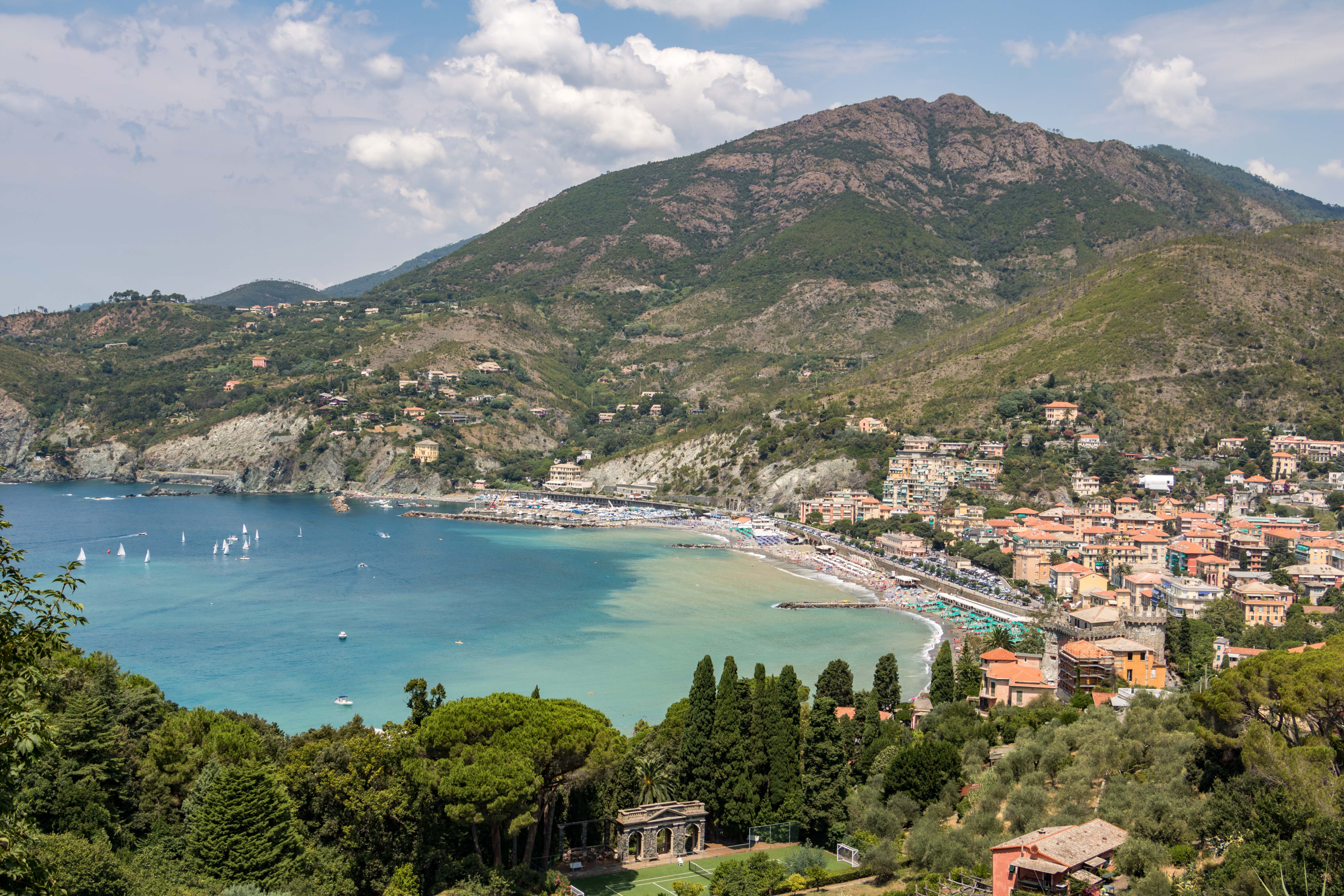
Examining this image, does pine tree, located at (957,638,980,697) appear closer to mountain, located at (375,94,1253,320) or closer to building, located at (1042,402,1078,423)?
building, located at (1042,402,1078,423)

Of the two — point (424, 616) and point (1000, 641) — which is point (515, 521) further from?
point (1000, 641)

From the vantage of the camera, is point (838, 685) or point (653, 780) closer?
point (653, 780)

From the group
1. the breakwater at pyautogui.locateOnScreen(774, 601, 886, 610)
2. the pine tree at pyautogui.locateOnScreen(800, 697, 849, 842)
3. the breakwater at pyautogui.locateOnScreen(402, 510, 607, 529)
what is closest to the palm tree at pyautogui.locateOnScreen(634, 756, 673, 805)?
the pine tree at pyautogui.locateOnScreen(800, 697, 849, 842)

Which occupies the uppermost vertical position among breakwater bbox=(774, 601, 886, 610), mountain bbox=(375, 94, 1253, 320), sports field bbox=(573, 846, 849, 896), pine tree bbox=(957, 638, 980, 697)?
mountain bbox=(375, 94, 1253, 320)

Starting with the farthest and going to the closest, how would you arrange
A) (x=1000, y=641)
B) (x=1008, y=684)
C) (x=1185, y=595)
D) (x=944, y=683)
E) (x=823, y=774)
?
(x=1185, y=595), (x=1000, y=641), (x=944, y=683), (x=1008, y=684), (x=823, y=774)

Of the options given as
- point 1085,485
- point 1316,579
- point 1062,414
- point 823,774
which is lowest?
point 823,774

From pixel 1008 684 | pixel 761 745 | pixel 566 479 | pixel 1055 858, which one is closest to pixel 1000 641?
pixel 1008 684
